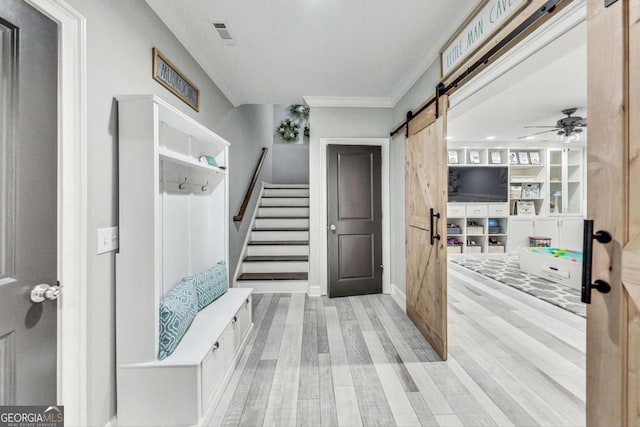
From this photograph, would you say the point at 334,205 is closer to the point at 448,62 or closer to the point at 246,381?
the point at 448,62

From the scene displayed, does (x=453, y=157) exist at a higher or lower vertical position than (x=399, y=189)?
higher

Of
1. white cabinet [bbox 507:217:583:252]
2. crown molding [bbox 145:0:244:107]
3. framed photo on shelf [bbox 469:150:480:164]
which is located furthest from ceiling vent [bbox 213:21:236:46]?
white cabinet [bbox 507:217:583:252]

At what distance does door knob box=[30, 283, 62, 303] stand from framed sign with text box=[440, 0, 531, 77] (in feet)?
8.55

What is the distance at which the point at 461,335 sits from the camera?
265 cm

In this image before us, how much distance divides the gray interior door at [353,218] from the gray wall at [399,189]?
0.21m

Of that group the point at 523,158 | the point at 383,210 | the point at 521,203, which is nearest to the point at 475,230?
the point at 521,203

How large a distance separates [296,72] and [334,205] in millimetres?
1664

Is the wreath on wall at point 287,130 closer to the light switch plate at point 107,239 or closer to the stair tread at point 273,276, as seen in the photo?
the stair tread at point 273,276

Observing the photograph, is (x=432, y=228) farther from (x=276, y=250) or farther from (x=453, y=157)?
(x=453, y=157)

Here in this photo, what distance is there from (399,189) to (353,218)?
71cm

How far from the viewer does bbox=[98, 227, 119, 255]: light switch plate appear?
1.41 meters

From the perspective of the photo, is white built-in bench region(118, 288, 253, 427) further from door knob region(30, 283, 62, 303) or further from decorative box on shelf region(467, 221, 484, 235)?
decorative box on shelf region(467, 221, 484, 235)

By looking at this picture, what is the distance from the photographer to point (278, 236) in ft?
15.5

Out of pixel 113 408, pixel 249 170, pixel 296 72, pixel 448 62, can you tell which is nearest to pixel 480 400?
pixel 113 408
